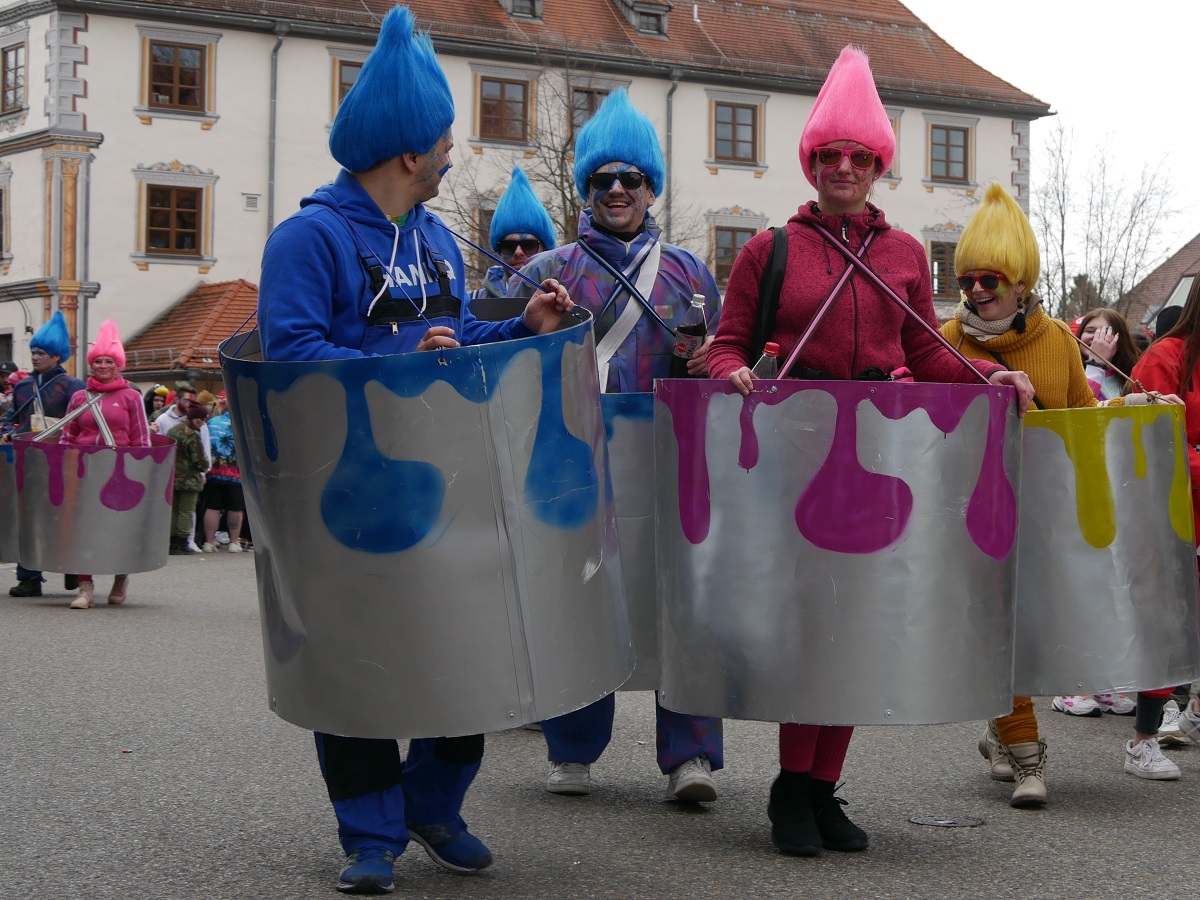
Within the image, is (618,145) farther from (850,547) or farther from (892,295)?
(850,547)

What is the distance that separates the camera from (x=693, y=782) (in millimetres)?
4648

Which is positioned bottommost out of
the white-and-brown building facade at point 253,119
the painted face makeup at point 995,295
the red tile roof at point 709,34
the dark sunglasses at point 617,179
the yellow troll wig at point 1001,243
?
the painted face makeup at point 995,295

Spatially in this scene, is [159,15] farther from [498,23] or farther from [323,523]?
[323,523]

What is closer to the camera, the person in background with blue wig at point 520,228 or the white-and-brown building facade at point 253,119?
the person in background with blue wig at point 520,228

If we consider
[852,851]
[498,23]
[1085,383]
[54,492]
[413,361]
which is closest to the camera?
[413,361]

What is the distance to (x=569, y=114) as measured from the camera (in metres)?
33.0

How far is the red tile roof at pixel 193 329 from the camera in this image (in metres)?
30.6

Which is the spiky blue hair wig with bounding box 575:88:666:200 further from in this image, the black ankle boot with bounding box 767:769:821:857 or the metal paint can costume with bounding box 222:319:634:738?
the black ankle boot with bounding box 767:769:821:857

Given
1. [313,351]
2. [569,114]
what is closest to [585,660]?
[313,351]

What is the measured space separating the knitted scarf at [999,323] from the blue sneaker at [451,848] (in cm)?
232

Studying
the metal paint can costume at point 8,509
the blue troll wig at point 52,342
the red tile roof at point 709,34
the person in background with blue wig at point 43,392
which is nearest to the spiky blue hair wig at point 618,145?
the metal paint can costume at point 8,509

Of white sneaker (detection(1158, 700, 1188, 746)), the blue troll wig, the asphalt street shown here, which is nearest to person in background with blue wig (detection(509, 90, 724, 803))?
the asphalt street

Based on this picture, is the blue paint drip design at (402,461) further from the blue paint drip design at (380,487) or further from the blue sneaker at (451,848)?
the blue sneaker at (451,848)

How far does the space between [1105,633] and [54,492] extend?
24.2 ft
